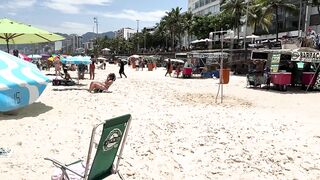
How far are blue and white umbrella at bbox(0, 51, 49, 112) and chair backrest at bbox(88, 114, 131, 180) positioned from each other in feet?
20.3

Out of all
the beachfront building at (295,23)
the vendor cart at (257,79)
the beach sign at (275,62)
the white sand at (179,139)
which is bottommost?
the white sand at (179,139)

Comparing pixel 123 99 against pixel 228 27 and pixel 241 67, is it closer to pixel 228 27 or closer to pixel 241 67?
pixel 241 67

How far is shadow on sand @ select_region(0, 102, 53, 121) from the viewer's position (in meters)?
9.65

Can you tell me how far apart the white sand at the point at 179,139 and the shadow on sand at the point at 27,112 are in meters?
0.03

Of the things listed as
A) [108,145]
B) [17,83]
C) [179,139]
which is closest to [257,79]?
[179,139]

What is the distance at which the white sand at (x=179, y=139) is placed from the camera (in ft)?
19.7

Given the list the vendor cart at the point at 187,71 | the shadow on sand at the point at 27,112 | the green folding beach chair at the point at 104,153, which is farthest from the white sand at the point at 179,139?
the vendor cart at the point at 187,71

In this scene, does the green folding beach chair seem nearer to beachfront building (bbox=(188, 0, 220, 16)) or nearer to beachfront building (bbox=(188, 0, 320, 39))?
beachfront building (bbox=(188, 0, 320, 39))

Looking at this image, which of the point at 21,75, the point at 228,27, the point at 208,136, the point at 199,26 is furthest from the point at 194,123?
the point at 199,26

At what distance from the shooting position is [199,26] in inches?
2928

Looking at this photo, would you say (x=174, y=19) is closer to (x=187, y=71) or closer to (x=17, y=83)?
(x=187, y=71)

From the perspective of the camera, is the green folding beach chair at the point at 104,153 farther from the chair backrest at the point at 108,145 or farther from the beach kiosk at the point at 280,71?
the beach kiosk at the point at 280,71

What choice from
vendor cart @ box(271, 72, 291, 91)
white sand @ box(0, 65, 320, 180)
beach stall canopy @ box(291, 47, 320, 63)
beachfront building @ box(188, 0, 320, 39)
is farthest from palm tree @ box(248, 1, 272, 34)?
white sand @ box(0, 65, 320, 180)

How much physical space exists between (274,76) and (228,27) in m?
49.6
